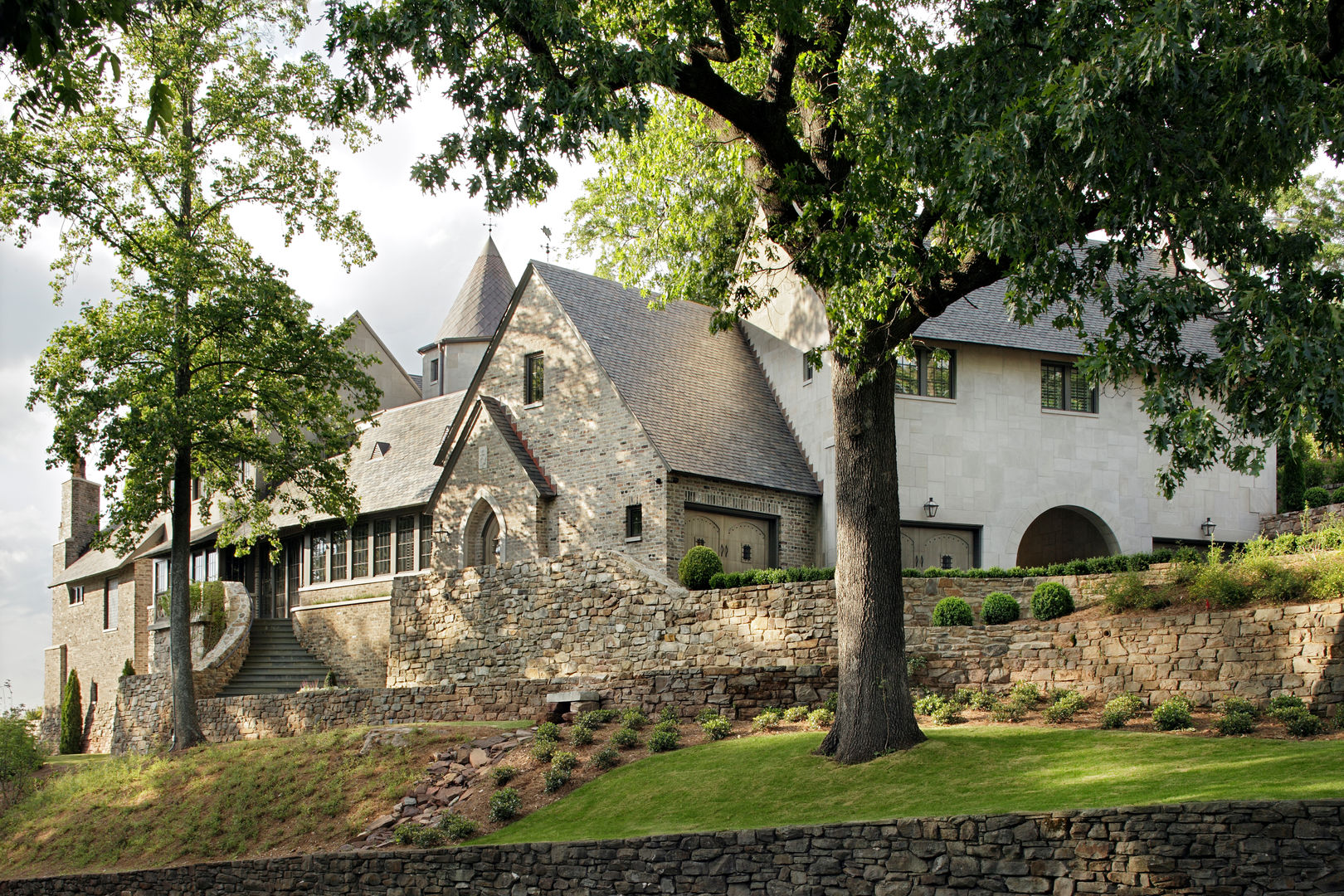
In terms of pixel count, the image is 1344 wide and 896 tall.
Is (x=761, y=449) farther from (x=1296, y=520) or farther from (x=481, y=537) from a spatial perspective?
(x=1296, y=520)

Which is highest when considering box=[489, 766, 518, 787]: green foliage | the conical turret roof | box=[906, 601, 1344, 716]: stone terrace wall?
the conical turret roof

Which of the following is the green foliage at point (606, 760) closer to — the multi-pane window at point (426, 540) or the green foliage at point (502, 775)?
the green foliage at point (502, 775)

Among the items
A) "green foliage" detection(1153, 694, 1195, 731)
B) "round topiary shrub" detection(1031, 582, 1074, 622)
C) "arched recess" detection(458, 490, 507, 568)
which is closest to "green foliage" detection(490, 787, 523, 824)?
"green foliage" detection(1153, 694, 1195, 731)

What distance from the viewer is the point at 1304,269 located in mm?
12016

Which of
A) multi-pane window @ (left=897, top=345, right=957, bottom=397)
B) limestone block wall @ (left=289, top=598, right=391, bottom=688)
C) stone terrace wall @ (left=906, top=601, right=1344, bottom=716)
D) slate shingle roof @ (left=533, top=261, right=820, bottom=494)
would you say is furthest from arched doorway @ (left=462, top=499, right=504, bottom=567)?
stone terrace wall @ (left=906, top=601, right=1344, bottom=716)

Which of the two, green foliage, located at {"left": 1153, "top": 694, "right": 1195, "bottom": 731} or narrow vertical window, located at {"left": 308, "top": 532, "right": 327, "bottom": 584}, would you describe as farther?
narrow vertical window, located at {"left": 308, "top": 532, "right": 327, "bottom": 584}

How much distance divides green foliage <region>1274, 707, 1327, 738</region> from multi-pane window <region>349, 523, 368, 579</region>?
24311mm

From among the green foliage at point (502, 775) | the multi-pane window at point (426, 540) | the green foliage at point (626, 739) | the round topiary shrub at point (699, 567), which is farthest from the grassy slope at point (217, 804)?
the multi-pane window at point (426, 540)

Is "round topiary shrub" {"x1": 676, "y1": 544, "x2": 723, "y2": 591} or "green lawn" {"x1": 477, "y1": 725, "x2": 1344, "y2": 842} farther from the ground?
"round topiary shrub" {"x1": 676, "y1": 544, "x2": 723, "y2": 591}

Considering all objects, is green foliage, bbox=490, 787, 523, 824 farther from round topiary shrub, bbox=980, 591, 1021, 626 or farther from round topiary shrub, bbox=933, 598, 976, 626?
round topiary shrub, bbox=980, 591, 1021, 626

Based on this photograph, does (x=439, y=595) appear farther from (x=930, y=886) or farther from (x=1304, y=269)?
(x=1304, y=269)

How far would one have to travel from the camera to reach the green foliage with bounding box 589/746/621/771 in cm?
1723

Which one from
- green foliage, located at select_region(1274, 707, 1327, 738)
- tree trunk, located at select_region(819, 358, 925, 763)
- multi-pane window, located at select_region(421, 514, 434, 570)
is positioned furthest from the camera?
multi-pane window, located at select_region(421, 514, 434, 570)

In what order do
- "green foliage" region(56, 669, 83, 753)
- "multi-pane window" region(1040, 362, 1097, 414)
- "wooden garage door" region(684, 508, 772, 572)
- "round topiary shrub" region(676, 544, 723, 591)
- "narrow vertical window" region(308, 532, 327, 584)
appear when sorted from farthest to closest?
"green foliage" region(56, 669, 83, 753)
"narrow vertical window" region(308, 532, 327, 584)
"multi-pane window" region(1040, 362, 1097, 414)
"wooden garage door" region(684, 508, 772, 572)
"round topiary shrub" region(676, 544, 723, 591)
